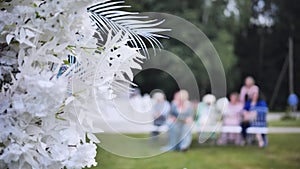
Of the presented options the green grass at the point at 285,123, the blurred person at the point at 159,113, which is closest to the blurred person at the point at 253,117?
the blurred person at the point at 159,113

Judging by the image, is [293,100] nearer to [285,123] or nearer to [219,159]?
[285,123]

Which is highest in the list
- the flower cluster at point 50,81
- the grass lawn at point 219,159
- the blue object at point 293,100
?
the flower cluster at point 50,81

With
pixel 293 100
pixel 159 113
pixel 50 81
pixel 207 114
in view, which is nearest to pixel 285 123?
pixel 293 100

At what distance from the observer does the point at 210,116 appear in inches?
231

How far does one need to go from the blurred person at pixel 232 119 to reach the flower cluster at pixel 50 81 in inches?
199

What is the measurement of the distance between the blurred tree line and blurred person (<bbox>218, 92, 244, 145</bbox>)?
512cm

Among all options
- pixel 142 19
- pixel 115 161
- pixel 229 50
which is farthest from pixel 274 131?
pixel 142 19

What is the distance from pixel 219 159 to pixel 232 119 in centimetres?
139

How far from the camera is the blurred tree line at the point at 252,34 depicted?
1115cm

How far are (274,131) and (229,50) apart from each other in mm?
4801

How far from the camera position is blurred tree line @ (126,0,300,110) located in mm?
11148

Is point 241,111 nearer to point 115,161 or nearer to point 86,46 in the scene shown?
point 115,161

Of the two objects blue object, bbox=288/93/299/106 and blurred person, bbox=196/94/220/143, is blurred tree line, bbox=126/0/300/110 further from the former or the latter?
blurred person, bbox=196/94/220/143

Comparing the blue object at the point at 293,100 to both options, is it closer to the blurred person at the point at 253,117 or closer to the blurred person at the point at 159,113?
the blurred person at the point at 253,117
